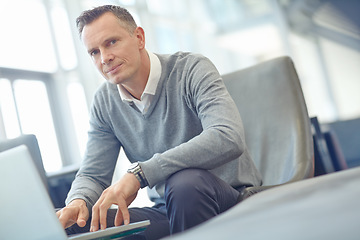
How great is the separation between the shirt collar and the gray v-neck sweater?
17 millimetres

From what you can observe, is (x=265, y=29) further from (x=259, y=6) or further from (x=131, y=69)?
(x=131, y=69)

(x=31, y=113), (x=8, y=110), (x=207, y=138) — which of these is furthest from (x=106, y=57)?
(x=31, y=113)

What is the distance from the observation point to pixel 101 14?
4.78 feet

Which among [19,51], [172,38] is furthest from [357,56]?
[19,51]

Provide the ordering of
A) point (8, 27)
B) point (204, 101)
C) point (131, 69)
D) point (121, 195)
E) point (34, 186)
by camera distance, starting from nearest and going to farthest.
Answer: point (34, 186), point (121, 195), point (204, 101), point (131, 69), point (8, 27)

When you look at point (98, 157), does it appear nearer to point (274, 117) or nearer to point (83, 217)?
point (83, 217)

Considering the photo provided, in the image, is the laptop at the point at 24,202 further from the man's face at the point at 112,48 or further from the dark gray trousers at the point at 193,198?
the man's face at the point at 112,48

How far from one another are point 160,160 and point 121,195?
0.12m

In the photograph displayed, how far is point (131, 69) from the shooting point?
4.73 ft

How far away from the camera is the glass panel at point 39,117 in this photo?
3.71 m

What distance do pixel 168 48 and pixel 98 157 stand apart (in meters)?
3.72

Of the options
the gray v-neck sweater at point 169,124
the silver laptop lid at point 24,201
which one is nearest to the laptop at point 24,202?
the silver laptop lid at point 24,201

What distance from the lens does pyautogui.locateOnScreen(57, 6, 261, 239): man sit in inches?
46.4

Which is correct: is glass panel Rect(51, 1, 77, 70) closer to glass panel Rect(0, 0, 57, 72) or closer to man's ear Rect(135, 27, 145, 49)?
glass panel Rect(0, 0, 57, 72)
